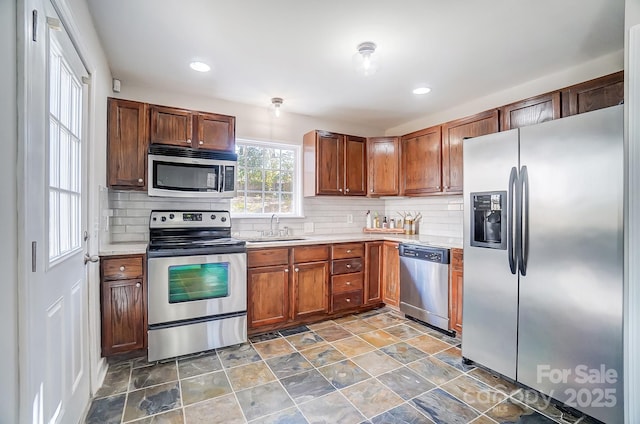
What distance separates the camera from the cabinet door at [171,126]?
2.81 m

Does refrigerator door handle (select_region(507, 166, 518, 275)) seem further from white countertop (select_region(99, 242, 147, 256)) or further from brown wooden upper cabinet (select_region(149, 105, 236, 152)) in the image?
white countertop (select_region(99, 242, 147, 256))

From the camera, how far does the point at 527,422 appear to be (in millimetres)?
1757

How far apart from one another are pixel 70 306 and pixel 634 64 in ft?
9.90

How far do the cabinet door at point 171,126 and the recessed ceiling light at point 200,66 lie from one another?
465mm

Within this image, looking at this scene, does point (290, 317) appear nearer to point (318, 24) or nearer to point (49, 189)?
point (49, 189)

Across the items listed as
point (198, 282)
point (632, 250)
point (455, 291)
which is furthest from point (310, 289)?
point (632, 250)

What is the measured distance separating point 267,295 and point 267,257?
1.26 ft

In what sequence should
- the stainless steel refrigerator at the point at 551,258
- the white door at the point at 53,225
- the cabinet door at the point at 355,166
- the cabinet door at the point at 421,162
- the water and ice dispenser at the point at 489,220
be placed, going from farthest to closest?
the cabinet door at the point at 355,166 < the cabinet door at the point at 421,162 < the water and ice dispenser at the point at 489,220 < the stainless steel refrigerator at the point at 551,258 < the white door at the point at 53,225

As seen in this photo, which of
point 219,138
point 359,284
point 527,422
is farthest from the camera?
point 359,284

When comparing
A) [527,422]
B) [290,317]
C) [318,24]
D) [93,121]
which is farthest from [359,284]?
[93,121]

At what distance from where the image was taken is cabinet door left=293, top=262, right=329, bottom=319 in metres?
3.19

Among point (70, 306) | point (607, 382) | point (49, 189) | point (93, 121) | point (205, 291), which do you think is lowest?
point (607, 382)

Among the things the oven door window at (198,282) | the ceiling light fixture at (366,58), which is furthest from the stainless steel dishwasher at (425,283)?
the oven door window at (198,282)

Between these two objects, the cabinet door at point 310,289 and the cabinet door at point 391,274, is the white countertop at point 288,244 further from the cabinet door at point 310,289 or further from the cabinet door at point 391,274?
the cabinet door at point 310,289
